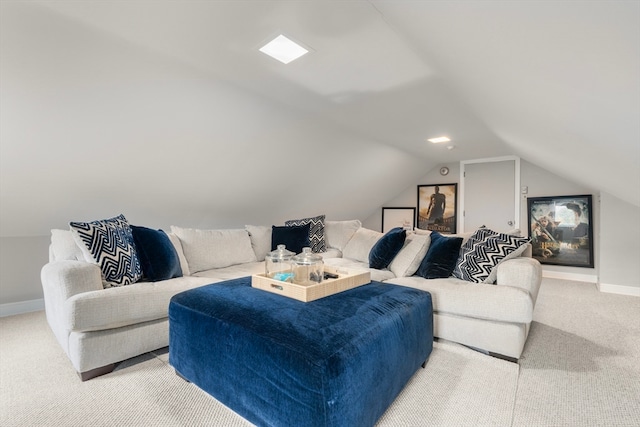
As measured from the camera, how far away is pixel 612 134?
153 cm

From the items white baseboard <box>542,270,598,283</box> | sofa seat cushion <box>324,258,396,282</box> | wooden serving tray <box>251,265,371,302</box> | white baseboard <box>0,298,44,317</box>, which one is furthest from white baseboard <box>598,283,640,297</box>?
white baseboard <box>0,298,44,317</box>

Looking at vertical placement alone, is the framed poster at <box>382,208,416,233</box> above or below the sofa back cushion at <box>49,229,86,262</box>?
above

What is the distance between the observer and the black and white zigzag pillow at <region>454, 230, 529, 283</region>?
243 centimetres

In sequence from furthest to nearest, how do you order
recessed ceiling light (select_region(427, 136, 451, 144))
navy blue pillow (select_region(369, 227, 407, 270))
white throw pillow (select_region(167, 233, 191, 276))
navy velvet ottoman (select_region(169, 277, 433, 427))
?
1. recessed ceiling light (select_region(427, 136, 451, 144))
2. navy blue pillow (select_region(369, 227, 407, 270))
3. white throw pillow (select_region(167, 233, 191, 276))
4. navy velvet ottoman (select_region(169, 277, 433, 427))

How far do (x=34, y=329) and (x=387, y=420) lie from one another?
313cm

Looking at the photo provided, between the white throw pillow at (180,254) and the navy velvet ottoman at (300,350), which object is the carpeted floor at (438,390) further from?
the white throw pillow at (180,254)

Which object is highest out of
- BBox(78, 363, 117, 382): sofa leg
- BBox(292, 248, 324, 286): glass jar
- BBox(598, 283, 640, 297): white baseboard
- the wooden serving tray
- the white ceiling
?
the white ceiling

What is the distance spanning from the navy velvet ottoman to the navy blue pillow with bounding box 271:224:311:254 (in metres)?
1.64

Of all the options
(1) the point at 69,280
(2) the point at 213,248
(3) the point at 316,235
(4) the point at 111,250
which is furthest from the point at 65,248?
(3) the point at 316,235

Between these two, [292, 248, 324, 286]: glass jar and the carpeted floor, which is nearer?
the carpeted floor

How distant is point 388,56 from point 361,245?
212 cm

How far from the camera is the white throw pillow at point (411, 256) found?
2.85 m

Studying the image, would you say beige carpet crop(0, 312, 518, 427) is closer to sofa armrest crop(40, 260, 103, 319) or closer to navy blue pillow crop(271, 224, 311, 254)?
sofa armrest crop(40, 260, 103, 319)

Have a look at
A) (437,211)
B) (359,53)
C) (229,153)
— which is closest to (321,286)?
(359,53)
